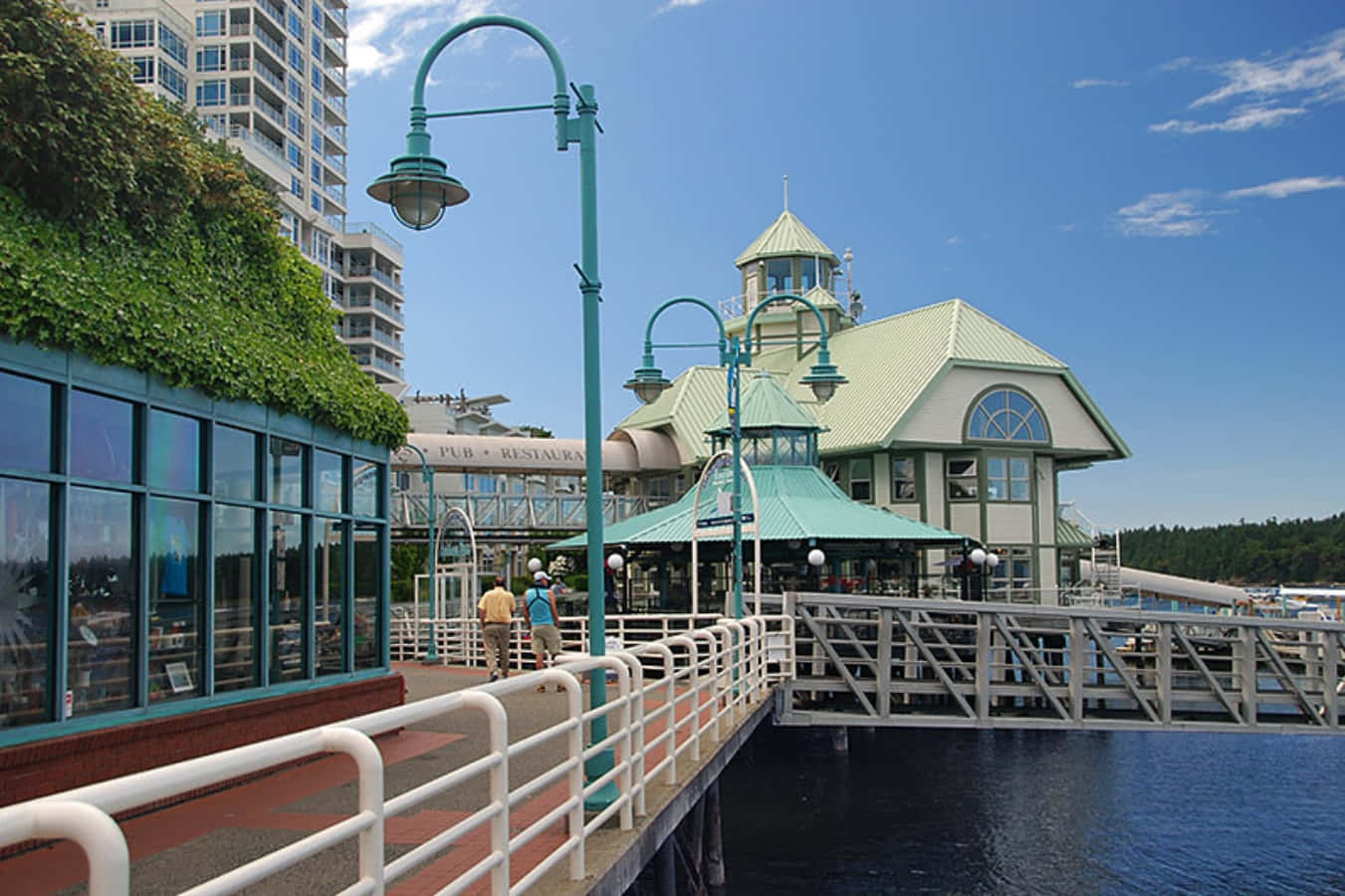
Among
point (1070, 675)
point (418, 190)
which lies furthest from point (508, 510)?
point (418, 190)

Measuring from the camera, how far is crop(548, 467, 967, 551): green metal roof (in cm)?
2747

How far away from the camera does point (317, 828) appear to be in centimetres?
821

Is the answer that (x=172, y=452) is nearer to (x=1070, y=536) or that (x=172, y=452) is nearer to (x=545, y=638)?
(x=545, y=638)

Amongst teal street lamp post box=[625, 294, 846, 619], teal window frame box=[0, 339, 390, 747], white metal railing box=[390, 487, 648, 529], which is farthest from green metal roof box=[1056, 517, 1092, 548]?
teal window frame box=[0, 339, 390, 747]

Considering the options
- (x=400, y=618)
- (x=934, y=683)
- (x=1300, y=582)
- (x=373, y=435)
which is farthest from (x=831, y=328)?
(x=1300, y=582)

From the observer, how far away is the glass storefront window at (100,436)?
29.6 feet

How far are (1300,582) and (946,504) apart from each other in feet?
347

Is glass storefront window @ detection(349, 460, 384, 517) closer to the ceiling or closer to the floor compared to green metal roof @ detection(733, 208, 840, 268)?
closer to the floor

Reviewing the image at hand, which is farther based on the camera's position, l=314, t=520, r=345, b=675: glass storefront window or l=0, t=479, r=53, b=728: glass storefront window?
l=314, t=520, r=345, b=675: glass storefront window

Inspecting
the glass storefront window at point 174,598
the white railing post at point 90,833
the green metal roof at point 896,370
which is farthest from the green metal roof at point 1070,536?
the white railing post at point 90,833

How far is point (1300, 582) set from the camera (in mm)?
126438

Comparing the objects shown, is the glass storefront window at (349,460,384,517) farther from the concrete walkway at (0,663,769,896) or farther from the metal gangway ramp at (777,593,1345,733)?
the metal gangway ramp at (777,593,1345,733)

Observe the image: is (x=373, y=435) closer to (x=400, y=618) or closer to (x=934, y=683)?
(x=934, y=683)

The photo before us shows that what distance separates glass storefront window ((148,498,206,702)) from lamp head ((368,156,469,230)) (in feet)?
10.4
